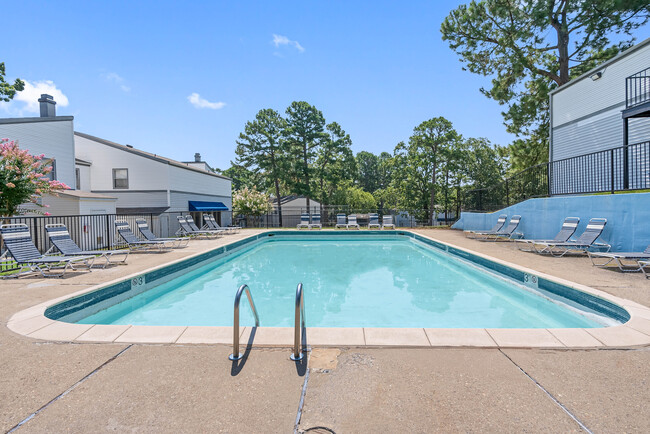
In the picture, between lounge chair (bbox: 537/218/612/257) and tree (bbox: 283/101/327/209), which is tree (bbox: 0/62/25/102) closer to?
tree (bbox: 283/101/327/209)

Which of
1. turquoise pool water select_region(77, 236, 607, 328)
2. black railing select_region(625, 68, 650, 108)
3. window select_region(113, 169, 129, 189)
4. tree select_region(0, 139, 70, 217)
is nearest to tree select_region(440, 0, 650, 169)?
black railing select_region(625, 68, 650, 108)

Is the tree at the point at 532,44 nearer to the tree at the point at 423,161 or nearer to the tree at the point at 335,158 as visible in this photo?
the tree at the point at 423,161

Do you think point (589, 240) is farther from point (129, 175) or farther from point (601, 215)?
point (129, 175)

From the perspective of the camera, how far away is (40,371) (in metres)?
2.80

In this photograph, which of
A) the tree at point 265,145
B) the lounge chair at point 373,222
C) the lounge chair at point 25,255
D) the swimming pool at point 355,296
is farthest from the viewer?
the tree at point 265,145

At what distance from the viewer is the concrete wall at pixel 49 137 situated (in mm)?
14203

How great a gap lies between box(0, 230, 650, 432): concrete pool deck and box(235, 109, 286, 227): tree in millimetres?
28605

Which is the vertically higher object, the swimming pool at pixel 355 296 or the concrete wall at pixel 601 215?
the concrete wall at pixel 601 215

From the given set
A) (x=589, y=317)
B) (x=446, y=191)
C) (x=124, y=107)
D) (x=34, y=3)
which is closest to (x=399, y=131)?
(x=446, y=191)

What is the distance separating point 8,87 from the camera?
21.8 metres

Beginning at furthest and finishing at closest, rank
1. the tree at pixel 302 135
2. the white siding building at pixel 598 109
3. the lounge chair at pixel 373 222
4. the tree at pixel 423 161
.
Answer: the tree at pixel 302 135
the tree at pixel 423 161
the lounge chair at pixel 373 222
the white siding building at pixel 598 109

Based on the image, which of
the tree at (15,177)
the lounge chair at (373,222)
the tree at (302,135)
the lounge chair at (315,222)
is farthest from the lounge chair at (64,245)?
the tree at (302,135)

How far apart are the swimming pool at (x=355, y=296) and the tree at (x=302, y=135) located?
20648mm

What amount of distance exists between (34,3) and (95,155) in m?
8.94
